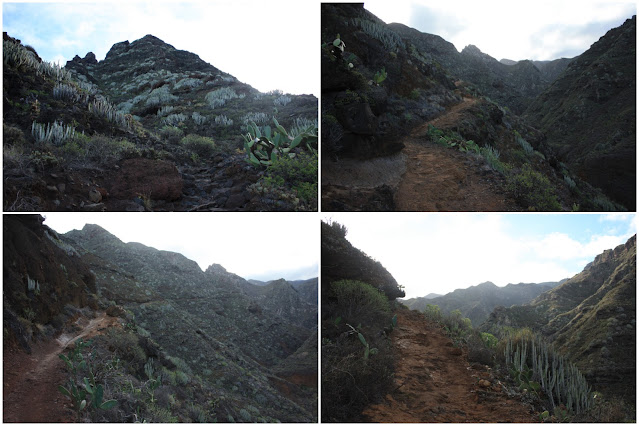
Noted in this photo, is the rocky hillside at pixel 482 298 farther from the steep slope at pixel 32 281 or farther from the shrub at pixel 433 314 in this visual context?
the steep slope at pixel 32 281

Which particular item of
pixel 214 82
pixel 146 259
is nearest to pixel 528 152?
pixel 214 82

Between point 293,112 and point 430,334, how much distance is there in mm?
5619

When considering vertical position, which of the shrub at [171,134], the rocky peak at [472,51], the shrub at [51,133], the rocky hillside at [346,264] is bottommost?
the rocky hillside at [346,264]

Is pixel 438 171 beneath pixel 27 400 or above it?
above

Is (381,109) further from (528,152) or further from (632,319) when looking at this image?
(632,319)

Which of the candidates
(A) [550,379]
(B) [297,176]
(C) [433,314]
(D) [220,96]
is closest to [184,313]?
(D) [220,96]

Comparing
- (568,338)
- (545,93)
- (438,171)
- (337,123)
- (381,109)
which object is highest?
(545,93)

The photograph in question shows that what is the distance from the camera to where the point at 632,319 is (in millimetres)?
9125

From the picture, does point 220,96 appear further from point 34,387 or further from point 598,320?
point 598,320

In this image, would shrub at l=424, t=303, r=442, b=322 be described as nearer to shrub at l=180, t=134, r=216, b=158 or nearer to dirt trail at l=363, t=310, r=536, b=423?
dirt trail at l=363, t=310, r=536, b=423

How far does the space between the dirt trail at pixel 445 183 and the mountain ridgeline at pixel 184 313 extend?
2710mm

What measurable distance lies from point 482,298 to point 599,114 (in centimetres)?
2043

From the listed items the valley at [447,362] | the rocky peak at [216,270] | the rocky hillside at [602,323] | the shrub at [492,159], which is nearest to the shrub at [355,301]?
the valley at [447,362]

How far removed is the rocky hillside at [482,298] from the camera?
33344mm
